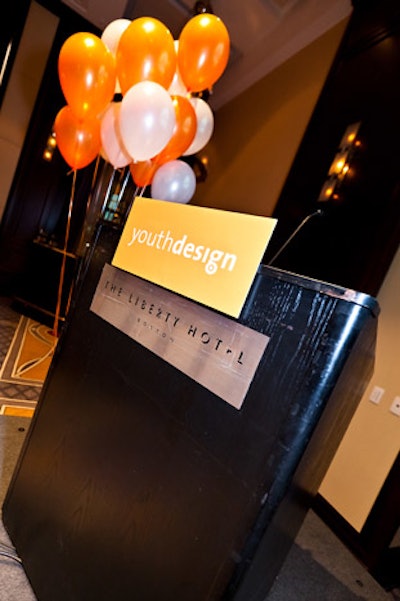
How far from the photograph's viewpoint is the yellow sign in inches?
23.5

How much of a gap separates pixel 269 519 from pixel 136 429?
341 millimetres

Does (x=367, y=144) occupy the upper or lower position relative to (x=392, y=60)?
lower

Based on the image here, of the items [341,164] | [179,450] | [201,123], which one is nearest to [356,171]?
[341,164]

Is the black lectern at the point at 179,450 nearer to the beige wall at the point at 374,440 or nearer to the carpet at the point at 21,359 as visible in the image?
the carpet at the point at 21,359

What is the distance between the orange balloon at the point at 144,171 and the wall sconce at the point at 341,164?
1344 mm

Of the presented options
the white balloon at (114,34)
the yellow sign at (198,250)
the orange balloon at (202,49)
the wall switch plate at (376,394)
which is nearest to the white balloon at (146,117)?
the orange balloon at (202,49)

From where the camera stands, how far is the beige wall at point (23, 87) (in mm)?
3771

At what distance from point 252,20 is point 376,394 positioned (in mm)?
3394

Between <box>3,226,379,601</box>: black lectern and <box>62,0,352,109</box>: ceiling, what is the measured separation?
10.4 ft

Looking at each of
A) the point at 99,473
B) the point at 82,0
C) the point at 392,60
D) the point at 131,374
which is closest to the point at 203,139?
the point at 392,60

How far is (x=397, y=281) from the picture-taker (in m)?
2.06

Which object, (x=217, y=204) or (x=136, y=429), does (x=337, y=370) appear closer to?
(x=136, y=429)

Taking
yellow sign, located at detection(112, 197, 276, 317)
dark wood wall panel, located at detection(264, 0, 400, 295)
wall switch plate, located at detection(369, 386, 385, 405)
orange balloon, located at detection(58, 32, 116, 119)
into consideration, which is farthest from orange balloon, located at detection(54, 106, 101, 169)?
wall switch plate, located at detection(369, 386, 385, 405)

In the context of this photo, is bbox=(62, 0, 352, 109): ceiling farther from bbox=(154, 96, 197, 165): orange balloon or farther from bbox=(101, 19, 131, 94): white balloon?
bbox=(154, 96, 197, 165): orange balloon
